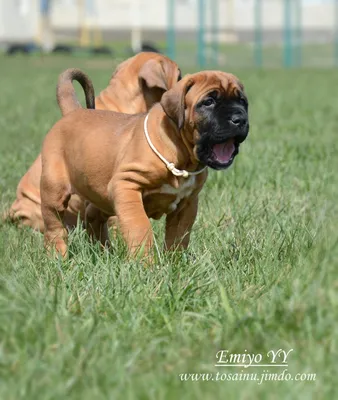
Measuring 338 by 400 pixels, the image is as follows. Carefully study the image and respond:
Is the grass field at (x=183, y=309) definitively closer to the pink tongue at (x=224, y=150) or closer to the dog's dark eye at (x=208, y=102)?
the pink tongue at (x=224, y=150)

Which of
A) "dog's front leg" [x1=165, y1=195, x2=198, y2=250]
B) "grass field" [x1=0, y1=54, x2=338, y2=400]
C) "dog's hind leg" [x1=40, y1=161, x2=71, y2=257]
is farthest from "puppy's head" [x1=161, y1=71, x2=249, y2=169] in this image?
"dog's hind leg" [x1=40, y1=161, x2=71, y2=257]

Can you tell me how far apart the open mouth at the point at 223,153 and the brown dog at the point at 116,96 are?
138 centimetres

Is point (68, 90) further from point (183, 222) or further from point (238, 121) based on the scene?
point (238, 121)

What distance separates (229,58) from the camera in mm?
30484

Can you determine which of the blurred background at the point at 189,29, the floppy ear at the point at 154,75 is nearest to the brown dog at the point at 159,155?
the floppy ear at the point at 154,75

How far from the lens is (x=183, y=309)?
11.7 feet

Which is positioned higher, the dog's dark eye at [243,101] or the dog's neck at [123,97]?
the dog's dark eye at [243,101]

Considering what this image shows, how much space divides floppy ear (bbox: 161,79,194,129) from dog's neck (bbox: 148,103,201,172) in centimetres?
10

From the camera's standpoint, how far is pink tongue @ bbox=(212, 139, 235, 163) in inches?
172

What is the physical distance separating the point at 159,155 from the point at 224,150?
336mm

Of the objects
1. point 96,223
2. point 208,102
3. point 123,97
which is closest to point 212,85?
point 208,102

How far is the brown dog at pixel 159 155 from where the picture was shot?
4324 mm

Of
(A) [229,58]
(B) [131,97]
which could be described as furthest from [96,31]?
(B) [131,97]

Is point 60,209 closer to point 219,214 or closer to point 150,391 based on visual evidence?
point 219,214
